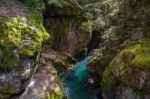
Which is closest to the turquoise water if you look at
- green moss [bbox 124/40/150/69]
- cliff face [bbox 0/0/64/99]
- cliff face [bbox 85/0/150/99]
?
cliff face [bbox 85/0/150/99]

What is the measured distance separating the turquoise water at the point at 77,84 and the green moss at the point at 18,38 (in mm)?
4223

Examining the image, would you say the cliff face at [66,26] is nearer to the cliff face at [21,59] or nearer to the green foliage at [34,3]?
the green foliage at [34,3]

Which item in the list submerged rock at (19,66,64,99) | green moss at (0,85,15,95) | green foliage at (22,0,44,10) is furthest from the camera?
green foliage at (22,0,44,10)

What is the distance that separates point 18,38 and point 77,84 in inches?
260

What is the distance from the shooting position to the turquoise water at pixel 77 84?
14.1m

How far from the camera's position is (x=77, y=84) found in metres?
15.8

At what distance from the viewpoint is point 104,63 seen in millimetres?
14352

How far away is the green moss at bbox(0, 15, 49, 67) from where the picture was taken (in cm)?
947

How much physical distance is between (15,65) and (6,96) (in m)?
1.03

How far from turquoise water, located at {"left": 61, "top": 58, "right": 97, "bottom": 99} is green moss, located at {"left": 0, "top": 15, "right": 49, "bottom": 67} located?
13.9ft

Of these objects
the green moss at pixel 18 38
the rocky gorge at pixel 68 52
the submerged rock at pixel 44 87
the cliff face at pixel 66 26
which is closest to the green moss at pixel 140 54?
the rocky gorge at pixel 68 52

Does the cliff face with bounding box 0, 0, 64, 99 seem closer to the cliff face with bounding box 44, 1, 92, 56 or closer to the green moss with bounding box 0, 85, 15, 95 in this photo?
the green moss with bounding box 0, 85, 15, 95

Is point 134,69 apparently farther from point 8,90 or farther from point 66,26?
point 66,26

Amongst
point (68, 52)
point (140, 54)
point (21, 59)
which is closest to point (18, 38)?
point (21, 59)
